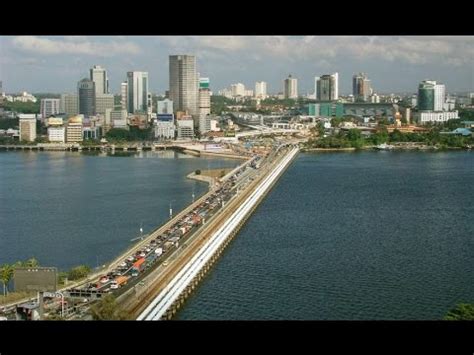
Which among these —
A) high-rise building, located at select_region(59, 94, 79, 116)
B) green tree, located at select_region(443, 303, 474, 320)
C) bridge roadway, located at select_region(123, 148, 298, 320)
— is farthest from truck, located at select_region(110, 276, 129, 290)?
high-rise building, located at select_region(59, 94, 79, 116)

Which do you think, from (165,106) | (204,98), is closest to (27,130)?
A: (165,106)

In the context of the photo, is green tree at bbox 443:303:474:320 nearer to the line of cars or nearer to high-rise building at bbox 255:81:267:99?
the line of cars

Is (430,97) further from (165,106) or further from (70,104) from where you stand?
(70,104)

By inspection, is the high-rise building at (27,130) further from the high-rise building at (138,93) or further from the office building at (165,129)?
the high-rise building at (138,93)

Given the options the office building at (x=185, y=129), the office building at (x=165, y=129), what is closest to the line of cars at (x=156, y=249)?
the office building at (x=165, y=129)
